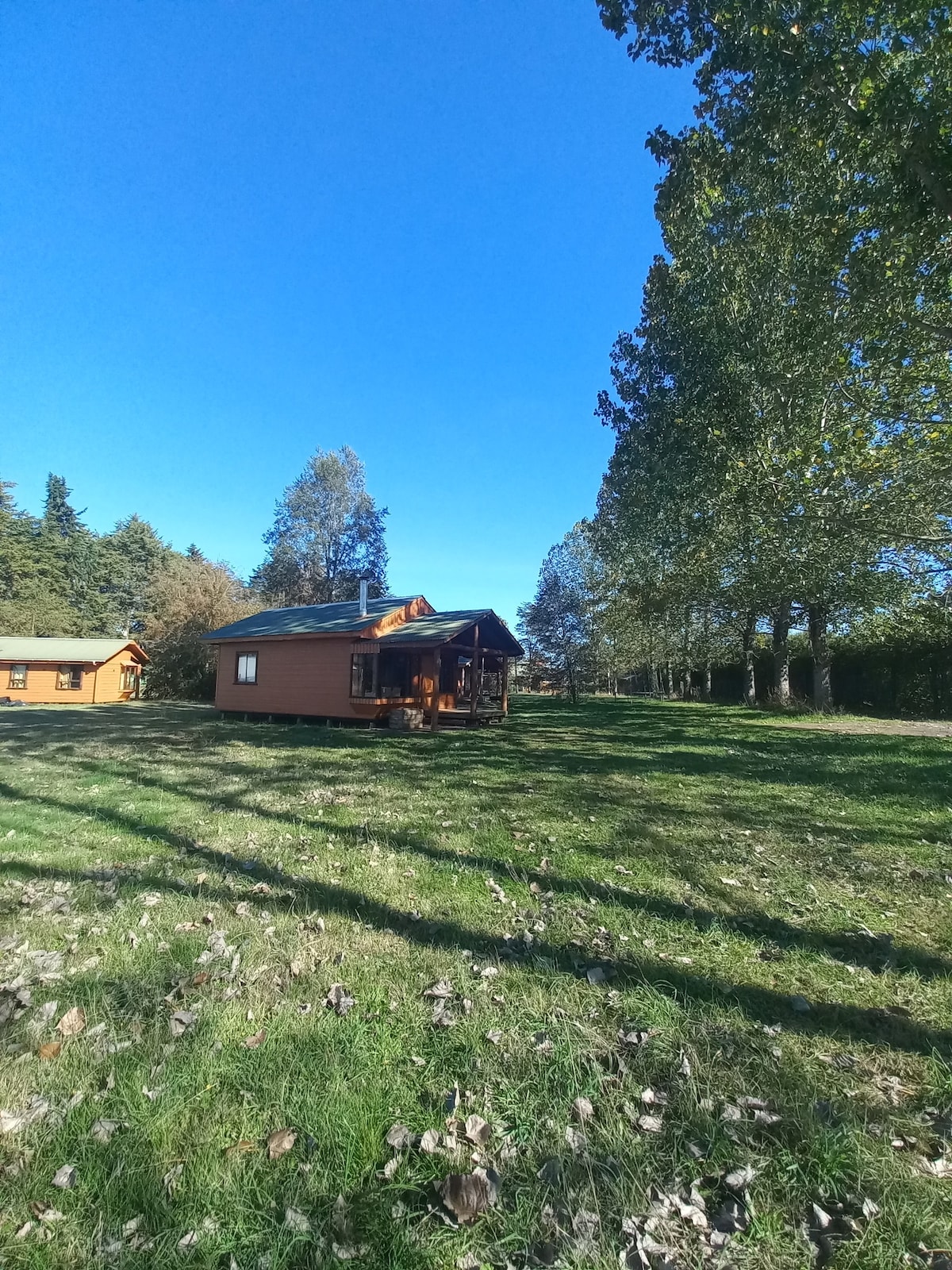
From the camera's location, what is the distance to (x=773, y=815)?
22.7 feet

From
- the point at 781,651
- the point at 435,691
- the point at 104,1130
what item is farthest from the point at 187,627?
the point at 104,1130

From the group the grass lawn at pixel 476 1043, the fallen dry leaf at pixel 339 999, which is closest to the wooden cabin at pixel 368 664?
the grass lawn at pixel 476 1043

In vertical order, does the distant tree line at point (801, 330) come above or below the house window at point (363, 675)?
above

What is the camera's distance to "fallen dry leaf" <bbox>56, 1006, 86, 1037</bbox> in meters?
2.77

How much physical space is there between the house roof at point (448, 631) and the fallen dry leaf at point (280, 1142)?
614 inches

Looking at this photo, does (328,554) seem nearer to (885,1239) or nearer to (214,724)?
(214,724)

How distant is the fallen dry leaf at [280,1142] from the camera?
2094mm

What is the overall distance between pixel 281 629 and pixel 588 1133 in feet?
70.6

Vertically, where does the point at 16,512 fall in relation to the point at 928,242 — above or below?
above

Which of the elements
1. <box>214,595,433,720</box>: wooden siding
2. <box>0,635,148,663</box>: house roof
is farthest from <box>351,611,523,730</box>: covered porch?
<box>0,635,148,663</box>: house roof

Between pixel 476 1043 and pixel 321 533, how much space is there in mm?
44194

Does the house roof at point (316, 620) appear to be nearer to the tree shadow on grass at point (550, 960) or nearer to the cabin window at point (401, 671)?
the cabin window at point (401, 671)

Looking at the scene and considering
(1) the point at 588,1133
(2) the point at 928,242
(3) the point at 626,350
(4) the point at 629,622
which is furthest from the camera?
(4) the point at 629,622

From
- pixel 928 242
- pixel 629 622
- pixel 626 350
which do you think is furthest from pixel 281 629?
pixel 928 242
